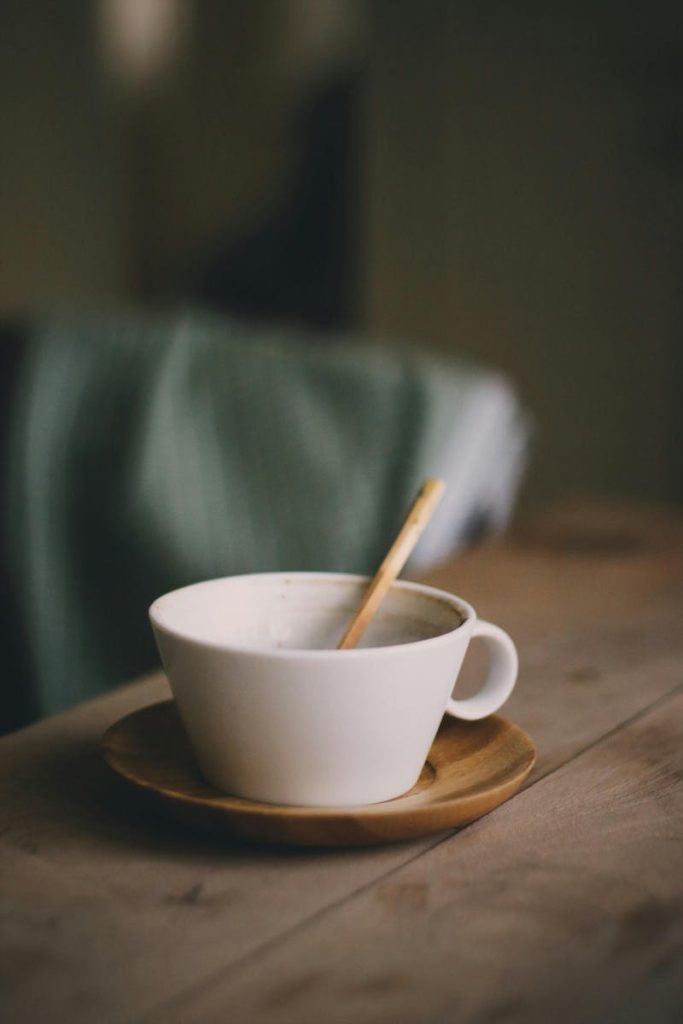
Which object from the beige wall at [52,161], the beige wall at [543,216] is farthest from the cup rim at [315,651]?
the beige wall at [543,216]

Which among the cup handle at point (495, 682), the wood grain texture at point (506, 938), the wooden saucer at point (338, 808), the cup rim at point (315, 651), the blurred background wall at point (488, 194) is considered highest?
the blurred background wall at point (488, 194)

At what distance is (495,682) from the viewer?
487 millimetres

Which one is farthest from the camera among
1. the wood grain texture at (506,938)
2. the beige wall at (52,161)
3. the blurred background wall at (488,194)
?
the blurred background wall at (488,194)

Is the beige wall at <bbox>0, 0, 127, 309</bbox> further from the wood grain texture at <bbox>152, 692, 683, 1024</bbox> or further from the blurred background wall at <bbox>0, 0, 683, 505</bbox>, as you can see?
the wood grain texture at <bbox>152, 692, 683, 1024</bbox>

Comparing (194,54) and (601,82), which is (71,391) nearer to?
(601,82)

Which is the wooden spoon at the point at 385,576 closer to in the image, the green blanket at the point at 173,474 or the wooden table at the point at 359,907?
the wooden table at the point at 359,907

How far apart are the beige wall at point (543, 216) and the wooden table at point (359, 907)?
2.96 meters

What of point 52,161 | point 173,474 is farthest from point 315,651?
point 52,161

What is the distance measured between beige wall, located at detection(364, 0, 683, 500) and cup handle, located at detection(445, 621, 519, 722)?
300 centimetres

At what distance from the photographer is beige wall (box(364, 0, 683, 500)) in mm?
3256

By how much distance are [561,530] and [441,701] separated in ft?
2.20

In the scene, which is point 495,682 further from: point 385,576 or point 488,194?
point 488,194

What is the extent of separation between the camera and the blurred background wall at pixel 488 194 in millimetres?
3156

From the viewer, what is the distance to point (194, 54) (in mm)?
4297
